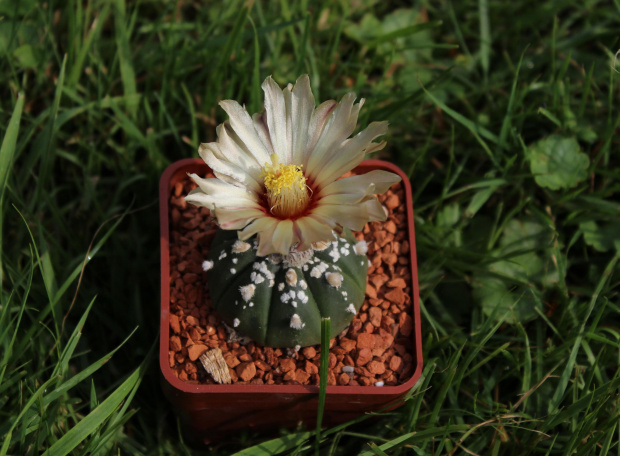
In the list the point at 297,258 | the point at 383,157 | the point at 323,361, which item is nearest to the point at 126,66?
the point at 383,157

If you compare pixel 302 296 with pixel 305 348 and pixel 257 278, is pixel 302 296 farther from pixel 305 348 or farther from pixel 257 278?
pixel 305 348

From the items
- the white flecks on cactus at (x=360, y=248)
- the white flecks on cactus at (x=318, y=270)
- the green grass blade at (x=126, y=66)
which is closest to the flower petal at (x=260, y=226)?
the white flecks on cactus at (x=318, y=270)

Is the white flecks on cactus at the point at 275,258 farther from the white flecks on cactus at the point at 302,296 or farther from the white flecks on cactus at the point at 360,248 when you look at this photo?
the white flecks on cactus at the point at 360,248

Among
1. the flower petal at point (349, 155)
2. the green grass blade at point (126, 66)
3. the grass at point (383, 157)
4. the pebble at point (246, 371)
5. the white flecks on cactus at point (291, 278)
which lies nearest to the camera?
the flower petal at point (349, 155)

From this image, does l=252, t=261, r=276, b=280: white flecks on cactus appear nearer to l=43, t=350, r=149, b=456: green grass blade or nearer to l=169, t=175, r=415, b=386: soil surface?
l=169, t=175, r=415, b=386: soil surface

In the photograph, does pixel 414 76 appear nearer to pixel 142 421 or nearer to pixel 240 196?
pixel 240 196

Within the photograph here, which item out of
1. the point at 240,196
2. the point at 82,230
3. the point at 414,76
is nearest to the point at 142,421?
the point at 82,230

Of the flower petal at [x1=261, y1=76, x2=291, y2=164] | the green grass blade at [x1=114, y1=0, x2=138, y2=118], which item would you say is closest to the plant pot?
the flower petal at [x1=261, y1=76, x2=291, y2=164]
